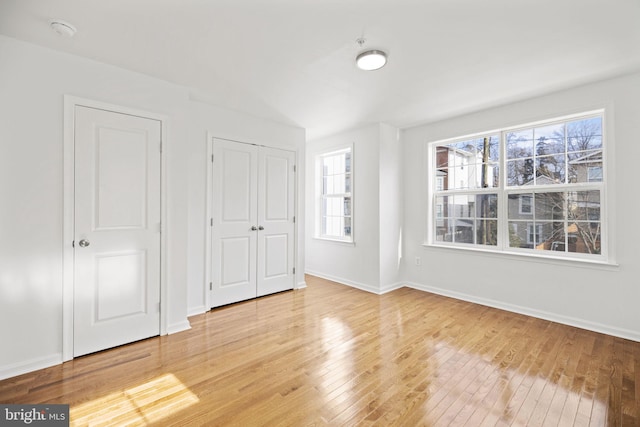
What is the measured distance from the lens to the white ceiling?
1900 millimetres

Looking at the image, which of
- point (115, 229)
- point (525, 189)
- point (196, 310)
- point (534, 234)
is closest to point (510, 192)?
point (525, 189)

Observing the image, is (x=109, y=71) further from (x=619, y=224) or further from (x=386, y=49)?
(x=619, y=224)

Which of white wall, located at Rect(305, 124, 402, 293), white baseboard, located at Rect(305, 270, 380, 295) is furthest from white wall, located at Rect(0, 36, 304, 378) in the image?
white baseboard, located at Rect(305, 270, 380, 295)

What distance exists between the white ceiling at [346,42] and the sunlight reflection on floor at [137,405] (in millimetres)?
2582

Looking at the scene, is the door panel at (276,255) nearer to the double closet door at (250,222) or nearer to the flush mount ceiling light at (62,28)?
the double closet door at (250,222)

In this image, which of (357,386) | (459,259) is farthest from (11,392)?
(459,259)

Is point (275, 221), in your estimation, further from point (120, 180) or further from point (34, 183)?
point (34, 183)

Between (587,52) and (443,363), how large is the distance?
9.36ft

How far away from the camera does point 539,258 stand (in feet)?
11.0

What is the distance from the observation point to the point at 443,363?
7.79ft

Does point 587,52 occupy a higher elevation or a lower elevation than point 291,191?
higher

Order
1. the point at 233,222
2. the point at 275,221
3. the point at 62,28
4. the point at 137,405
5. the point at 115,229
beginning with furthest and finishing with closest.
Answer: the point at 275,221
the point at 233,222
the point at 115,229
the point at 62,28
the point at 137,405

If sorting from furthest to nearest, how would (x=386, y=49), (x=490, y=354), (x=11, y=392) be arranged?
(x=490, y=354) → (x=386, y=49) → (x=11, y=392)

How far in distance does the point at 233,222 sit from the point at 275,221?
65 centimetres
